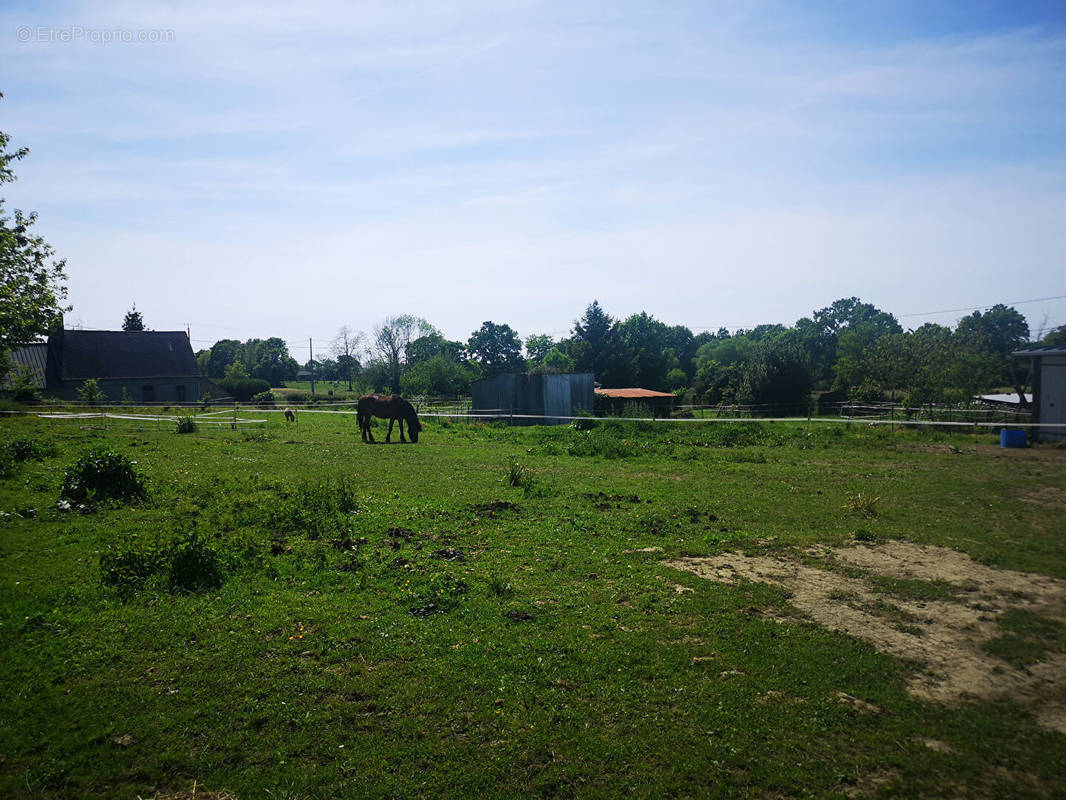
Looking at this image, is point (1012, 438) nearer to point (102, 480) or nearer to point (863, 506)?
point (863, 506)

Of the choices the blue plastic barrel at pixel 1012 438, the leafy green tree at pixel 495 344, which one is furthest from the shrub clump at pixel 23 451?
the leafy green tree at pixel 495 344

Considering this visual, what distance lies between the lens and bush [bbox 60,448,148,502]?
10.8 m

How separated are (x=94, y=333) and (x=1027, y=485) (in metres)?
61.2

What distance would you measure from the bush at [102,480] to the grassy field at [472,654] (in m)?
0.46

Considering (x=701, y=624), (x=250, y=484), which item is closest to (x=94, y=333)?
(x=250, y=484)

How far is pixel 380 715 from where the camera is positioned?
15.3ft

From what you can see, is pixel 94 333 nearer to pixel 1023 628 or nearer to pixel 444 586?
pixel 444 586

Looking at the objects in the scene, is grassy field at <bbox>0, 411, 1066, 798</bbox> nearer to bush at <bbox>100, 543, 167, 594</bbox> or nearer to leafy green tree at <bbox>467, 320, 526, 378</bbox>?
bush at <bbox>100, 543, 167, 594</bbox>

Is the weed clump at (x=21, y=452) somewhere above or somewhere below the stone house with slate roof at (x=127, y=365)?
below

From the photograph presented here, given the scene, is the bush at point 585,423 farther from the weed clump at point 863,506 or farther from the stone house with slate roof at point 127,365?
the stone house with slate roof at point 127,365

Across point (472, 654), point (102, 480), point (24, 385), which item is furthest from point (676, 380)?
point (472, 654)

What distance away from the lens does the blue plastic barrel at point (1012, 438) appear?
65.4 feet

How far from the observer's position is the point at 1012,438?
20078 mm

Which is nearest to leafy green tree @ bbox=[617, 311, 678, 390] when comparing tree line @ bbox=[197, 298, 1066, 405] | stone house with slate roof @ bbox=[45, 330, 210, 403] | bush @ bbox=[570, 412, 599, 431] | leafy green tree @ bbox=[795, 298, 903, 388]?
tree line @ bbox=[197, 298, 1066, 405]
